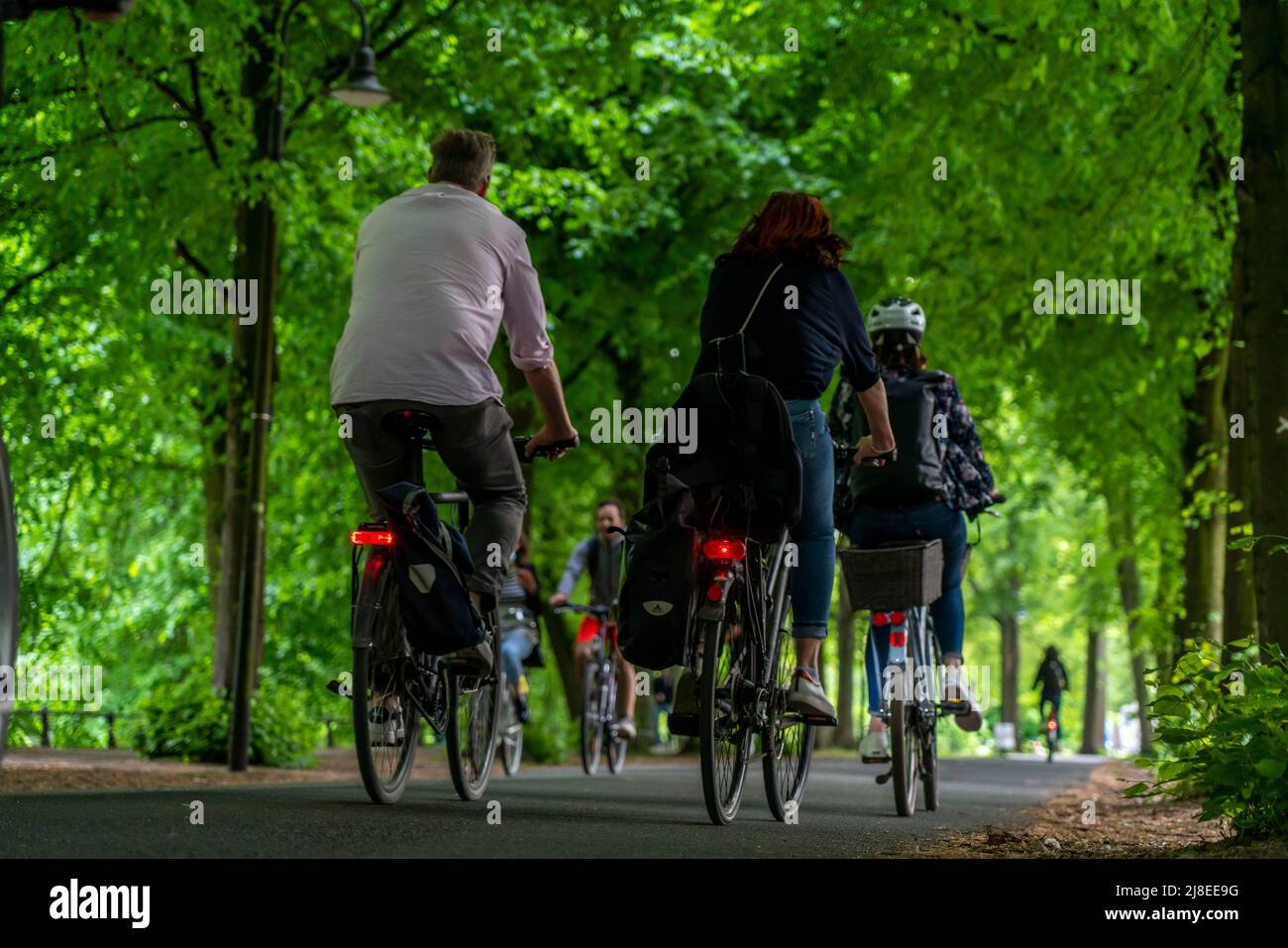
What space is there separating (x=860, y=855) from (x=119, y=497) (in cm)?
2339

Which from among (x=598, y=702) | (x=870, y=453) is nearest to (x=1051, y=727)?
(x=598, y=702)

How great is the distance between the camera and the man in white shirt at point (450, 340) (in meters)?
6.75

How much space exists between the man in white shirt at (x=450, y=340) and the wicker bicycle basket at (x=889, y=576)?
2170mm

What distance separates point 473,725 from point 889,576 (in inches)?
85.4

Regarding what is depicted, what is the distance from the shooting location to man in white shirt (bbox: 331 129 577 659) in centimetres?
675

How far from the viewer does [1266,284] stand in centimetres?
838

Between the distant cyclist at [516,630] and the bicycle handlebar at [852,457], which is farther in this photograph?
the distant cyclist at [516,630]

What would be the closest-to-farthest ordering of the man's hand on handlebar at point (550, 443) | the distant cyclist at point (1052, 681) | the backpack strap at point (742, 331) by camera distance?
the backpack strap at point (742, 331) < the man's hand on handlebar at point (550, 443) < the distant cyclist at point (1052, 681)

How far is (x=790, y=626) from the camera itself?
7641 mm

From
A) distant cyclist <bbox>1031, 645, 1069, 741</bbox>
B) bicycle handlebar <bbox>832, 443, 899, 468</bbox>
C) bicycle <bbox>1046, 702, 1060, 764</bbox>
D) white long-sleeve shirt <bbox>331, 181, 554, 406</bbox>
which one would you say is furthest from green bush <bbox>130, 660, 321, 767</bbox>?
distant cyclist <bbox>1031, 645, 1069, 741</bbox>

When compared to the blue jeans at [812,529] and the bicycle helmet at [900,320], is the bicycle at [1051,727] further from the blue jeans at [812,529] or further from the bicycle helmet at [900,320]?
the blue jeans at [812,529]

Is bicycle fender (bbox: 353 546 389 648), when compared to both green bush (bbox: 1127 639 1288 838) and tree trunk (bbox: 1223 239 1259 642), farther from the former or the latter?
tree trunk (bbox: 1223 239 1259 642)

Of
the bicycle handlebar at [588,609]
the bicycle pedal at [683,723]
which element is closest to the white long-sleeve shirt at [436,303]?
the bicycle pedal at [683,723]
